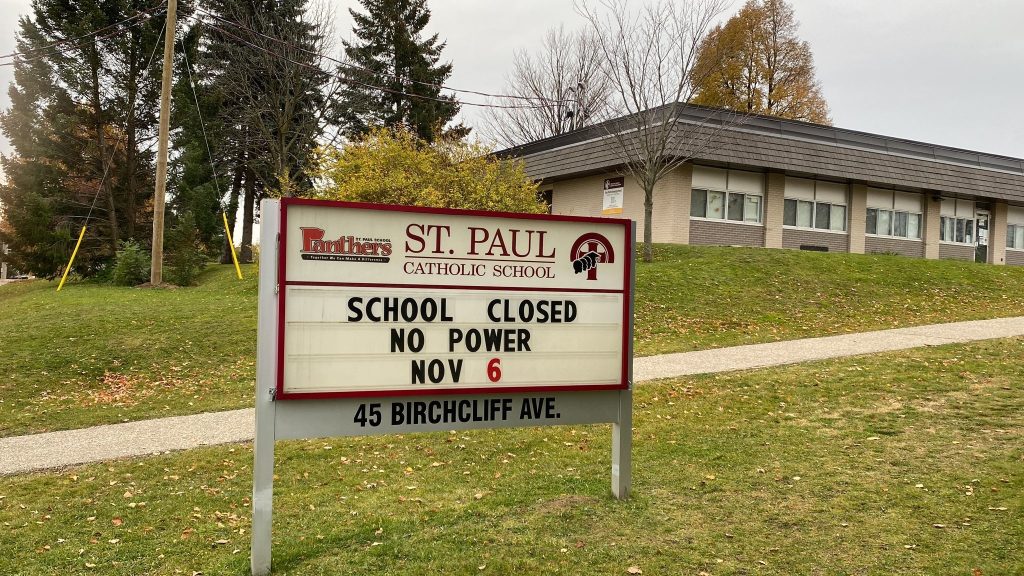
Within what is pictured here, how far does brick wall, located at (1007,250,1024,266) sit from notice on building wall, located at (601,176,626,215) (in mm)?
20366

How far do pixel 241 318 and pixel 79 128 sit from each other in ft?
57.4

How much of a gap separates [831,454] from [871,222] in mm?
26880

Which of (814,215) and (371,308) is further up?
(814,215)

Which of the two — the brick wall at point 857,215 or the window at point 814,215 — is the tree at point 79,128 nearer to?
the window at point 814,215

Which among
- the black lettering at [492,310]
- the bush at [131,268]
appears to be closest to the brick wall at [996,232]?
the bush at [131,268]

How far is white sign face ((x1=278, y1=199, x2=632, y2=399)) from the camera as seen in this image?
438 centimetres

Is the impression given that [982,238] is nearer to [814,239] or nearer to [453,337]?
[814,239]

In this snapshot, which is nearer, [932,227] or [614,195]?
[614,195]

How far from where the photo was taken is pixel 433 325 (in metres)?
4.69

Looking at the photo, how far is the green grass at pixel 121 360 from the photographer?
30.3 ft

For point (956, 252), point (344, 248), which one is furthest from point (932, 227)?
point (344, 248)

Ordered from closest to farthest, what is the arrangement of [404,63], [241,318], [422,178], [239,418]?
[239,418] → [241,318] → [422,178] → [404,63]

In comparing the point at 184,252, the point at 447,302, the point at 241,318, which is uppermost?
the point at 184,252

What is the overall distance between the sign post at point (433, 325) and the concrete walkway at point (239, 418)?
139 inches
